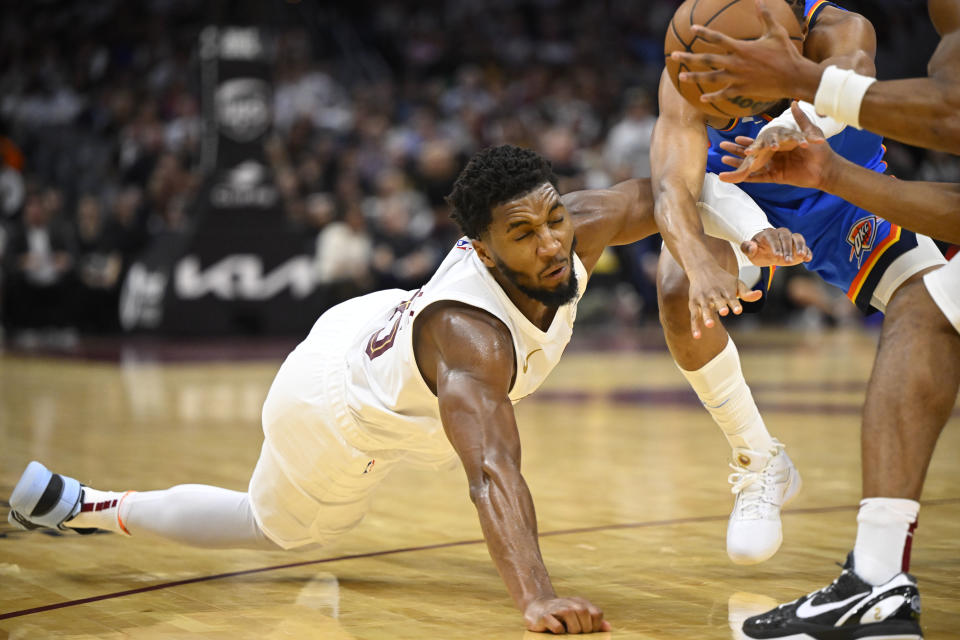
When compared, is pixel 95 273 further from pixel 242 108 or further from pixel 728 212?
pixel 728 212

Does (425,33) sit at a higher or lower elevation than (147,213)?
higher

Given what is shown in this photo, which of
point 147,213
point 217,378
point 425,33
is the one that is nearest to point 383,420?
point 217,378

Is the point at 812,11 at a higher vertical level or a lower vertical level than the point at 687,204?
higher

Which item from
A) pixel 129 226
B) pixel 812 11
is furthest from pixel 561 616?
pixel 129 226

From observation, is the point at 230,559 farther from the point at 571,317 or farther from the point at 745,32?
the point at 745,32

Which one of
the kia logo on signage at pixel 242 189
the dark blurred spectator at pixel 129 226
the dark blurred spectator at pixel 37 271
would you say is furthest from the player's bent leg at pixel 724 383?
the dark blurred spectator at pixel 37 271

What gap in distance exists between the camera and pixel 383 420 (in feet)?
11.1

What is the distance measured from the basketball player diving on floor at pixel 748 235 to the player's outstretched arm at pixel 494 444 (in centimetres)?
67

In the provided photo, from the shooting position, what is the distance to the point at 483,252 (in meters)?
3.25

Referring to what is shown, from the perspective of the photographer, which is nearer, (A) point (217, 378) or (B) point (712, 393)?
(B) point (712, 393)

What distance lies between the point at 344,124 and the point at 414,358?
14.0 metres

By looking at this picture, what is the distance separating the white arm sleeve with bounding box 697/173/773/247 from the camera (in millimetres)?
3742

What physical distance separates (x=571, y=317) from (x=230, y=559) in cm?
147

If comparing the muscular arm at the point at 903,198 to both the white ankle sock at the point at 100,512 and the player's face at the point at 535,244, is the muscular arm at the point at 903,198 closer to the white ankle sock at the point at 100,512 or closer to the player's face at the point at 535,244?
the player's face at the point at 535,244
